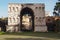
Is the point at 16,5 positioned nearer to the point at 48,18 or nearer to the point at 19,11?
the point at 19,11

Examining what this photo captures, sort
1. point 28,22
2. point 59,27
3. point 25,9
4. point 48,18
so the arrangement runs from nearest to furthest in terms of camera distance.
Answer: point 59,27, point 25,9, point 48,18, point 28,22

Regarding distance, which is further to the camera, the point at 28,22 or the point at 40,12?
the point at 28,22

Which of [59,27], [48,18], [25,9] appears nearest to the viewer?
[59,27]

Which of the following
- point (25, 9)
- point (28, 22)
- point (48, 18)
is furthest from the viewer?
point (28, 22)

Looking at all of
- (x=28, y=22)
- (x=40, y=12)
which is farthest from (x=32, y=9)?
(x=28, y=22)

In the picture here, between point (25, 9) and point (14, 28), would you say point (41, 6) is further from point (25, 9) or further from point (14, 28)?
point (14, 28)

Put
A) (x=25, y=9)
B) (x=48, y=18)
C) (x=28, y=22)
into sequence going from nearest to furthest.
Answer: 1. (x=25, y=9)
2. (x=48, y=18)
3. (x=28, y=22)

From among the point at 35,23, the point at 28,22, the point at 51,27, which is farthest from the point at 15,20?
the point at 28,22

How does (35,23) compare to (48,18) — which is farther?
(48,18)

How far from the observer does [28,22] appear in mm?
72438

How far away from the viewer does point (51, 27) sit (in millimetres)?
57562

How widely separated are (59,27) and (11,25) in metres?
12.8

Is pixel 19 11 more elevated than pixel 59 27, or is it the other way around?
pixel 19 11

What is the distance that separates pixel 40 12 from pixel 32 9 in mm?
2332
